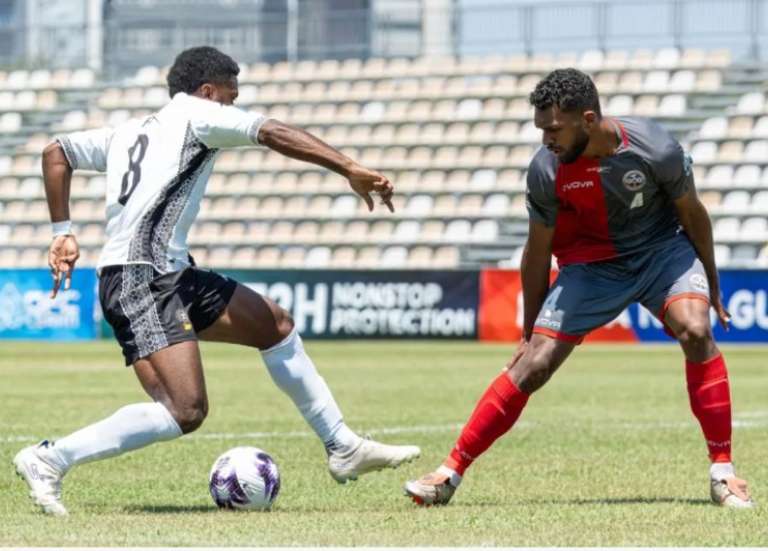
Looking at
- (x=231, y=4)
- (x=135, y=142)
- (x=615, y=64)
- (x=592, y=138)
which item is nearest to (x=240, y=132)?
(x=135, y=142)

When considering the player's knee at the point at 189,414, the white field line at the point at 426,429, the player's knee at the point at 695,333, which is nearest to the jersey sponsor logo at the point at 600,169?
the player's knee at the point at 695,333

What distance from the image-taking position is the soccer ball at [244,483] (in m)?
7.34

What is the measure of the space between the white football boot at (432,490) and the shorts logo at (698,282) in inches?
53.6

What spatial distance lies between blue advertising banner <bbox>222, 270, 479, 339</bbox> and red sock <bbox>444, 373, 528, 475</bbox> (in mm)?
20817

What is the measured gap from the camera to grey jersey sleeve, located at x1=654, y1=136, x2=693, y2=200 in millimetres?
7188

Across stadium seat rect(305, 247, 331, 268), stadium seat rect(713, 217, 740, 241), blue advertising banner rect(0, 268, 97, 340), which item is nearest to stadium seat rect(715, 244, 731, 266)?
stadium seat rect(713, 217, 740, 241)

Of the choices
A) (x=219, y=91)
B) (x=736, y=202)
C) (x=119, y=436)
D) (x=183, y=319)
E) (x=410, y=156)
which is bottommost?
(x=736, y=202)

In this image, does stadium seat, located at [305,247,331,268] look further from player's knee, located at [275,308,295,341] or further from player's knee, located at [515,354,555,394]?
player's knee, located at [515,354,555,394]

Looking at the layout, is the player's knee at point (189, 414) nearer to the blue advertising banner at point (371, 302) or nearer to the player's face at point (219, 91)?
the player's face at point (219, 91)

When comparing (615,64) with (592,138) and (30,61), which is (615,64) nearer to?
(30,61)

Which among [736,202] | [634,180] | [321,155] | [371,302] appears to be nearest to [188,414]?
[321,155]

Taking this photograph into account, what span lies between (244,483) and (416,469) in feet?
7.09

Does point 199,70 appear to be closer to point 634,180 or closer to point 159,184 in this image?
point 159,184

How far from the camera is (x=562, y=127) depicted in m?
7.04
